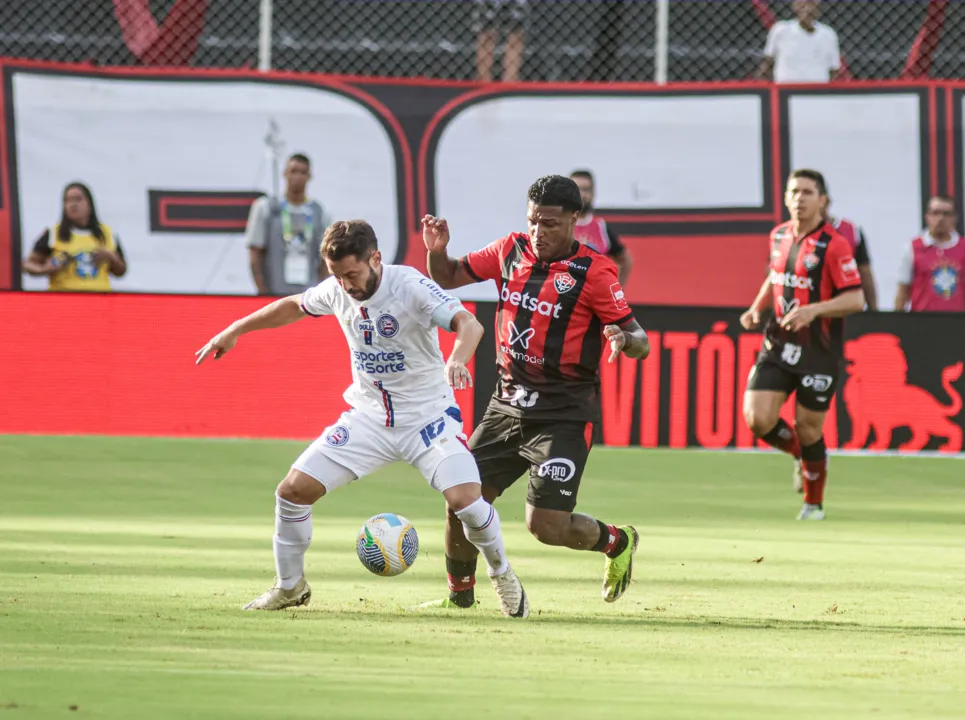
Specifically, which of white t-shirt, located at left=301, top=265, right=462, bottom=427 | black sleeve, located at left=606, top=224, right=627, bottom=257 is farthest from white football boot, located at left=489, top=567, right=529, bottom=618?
black sleeve, located at left=606, top=224, right=627, bottom=257

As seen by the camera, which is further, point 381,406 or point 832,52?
point 832,52

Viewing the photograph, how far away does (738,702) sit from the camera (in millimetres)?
5320

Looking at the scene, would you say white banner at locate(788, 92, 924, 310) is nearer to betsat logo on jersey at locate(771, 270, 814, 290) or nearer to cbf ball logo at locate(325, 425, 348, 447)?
betsat logo on jersey at locate(771, 270, 814, 290)

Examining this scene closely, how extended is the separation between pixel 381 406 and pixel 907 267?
365 inches

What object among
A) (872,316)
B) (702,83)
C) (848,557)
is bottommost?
(848,557)

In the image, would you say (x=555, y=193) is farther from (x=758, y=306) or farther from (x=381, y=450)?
(x=758, y=306)

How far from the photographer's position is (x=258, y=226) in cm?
1522

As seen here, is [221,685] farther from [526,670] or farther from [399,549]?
[399,549]

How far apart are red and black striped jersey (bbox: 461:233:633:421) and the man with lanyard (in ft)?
25.5

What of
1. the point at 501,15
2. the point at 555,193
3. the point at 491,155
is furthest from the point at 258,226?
the point at 555,193

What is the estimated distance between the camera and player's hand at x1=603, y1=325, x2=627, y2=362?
6.94 meters

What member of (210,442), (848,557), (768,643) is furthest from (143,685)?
(210,442)

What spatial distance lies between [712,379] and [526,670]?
8.21 metres

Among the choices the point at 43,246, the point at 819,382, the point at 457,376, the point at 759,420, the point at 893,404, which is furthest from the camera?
the point at 43,246
